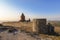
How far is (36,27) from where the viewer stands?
44.1ft

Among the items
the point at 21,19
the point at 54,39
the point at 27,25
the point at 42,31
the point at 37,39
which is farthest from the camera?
the point at 21,19

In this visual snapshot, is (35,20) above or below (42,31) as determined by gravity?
above

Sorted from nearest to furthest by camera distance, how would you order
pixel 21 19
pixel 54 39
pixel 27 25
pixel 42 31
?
pixel 54 39, pixel 42 31, pixel 27 25, pixel 21 19

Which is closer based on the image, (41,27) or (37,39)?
(37,39)

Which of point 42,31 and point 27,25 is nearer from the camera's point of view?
point 42,31

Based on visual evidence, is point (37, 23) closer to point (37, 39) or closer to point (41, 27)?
point (41, 27)

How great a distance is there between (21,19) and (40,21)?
1129 centimetres

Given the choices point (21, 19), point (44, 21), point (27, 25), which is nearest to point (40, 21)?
point (44, 21)

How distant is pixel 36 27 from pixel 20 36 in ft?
17.7

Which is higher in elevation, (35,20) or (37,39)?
(35,20)

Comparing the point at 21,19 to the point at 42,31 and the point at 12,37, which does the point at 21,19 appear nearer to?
the point at 42,31

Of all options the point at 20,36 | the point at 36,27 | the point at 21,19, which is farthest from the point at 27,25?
the point at 20,36

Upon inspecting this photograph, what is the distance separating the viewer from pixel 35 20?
44.7 ft

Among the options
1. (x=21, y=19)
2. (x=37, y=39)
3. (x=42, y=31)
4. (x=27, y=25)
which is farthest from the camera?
(x=21, y=19)
